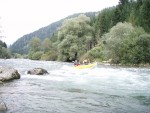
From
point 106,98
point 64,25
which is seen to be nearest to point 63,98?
point 106,98

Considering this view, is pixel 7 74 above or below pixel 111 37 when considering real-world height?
below

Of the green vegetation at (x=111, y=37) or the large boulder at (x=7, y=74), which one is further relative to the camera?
the green vegetation at (x=111, y=37)

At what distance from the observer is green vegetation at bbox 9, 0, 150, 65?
57.3 meters

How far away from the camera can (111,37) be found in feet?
202

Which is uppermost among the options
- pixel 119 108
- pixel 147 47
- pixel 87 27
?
pixel 87 27

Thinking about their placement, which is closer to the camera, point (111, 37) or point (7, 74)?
point (7, 74)

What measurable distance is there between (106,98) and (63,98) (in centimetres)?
245

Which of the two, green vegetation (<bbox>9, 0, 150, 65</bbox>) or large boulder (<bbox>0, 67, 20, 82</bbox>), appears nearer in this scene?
large boulder (<bbox>0, 67, 20, 82</bbox>)

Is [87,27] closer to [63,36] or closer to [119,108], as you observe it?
[63,36]

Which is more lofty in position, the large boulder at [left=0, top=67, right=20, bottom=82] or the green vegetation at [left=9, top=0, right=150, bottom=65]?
the green vegetation at [left=9, top=0, right=150, bottom=65]

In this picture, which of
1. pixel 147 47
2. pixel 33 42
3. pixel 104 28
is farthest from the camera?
pixel 33 42

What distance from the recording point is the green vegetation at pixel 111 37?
57344 millimetres

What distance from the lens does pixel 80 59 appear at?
7450cm

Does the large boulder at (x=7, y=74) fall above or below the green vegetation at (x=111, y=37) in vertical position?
below
